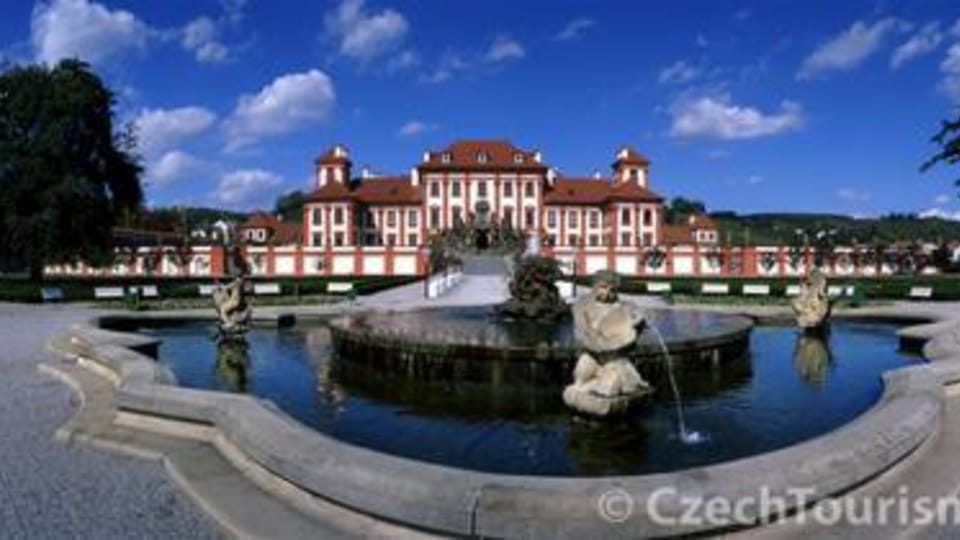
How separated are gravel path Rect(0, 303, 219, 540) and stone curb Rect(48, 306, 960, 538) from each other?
697mm

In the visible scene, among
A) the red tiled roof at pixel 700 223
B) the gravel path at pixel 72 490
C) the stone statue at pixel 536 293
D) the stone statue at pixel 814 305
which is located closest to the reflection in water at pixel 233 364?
the gravel path at pixel 72 490

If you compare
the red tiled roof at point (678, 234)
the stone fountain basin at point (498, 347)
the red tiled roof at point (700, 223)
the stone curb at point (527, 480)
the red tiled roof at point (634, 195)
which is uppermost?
the red tiled roof at point (634, 195)

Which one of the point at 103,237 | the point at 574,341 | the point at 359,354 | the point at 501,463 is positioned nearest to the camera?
the point at 501,463

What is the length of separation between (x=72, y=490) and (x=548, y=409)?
474 cm

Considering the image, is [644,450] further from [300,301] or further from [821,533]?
[300,301]

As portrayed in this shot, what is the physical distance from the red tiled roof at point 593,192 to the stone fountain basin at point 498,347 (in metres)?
72.9

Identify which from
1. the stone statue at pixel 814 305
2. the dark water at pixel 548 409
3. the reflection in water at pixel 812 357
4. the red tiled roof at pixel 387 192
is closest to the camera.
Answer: the dark water at pixel 548 409

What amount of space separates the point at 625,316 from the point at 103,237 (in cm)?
3912

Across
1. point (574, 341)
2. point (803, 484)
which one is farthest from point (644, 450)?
point (574, 341)

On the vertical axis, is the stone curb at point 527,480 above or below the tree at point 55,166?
below

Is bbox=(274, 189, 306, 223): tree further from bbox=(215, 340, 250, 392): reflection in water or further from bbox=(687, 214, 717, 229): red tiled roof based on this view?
bbox=(215, 340, 250, 392): reflection in water

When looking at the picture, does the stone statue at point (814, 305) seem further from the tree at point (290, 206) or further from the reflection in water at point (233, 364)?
the tree at point (290, 206)

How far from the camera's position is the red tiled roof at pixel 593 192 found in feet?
285

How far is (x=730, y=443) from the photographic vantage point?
312 inches
